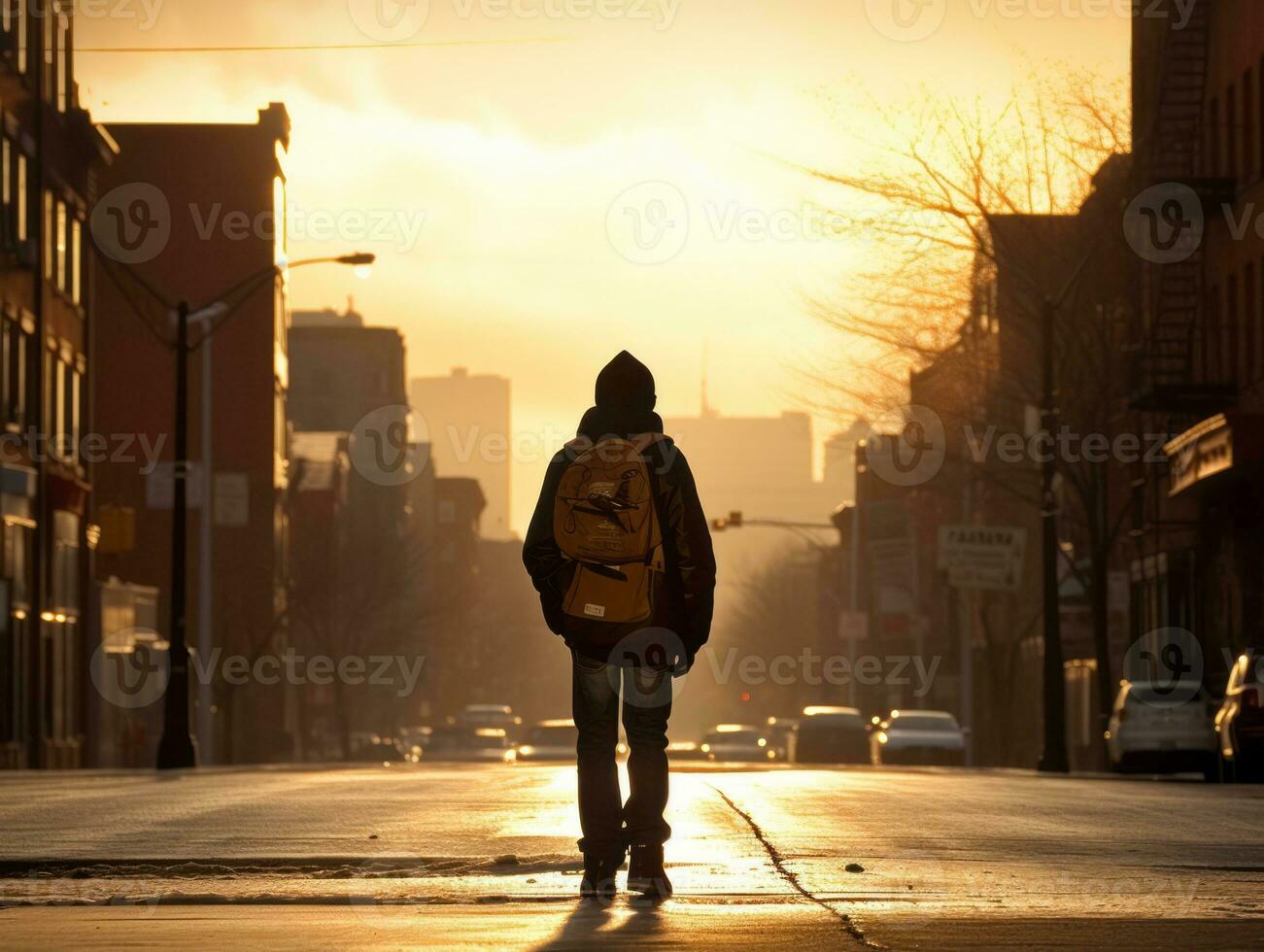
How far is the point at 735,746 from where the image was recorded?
61406mm

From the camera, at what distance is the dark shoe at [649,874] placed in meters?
8.65

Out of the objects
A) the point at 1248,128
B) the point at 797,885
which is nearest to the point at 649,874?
the point at 797,885

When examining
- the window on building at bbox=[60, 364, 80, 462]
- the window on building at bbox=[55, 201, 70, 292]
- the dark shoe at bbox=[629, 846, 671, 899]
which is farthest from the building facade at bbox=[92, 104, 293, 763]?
the dark shoe at bbox=[629, 846, 671, 899]

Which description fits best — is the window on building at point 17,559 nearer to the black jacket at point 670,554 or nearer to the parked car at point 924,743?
the parked car at point 924,743

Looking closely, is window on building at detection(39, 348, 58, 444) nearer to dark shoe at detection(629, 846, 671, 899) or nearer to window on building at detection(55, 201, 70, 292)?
window on building at detection(55, 201, 70, 292)

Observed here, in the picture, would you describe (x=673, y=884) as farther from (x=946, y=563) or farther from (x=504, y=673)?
(x=504, y=673)

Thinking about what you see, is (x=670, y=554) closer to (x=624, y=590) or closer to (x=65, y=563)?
(x=624, y=590)

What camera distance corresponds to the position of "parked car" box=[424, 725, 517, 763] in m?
65.3

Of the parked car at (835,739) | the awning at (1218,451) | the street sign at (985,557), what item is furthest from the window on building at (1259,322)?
the parked car at (835,739)

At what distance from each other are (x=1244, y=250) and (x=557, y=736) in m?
18.4

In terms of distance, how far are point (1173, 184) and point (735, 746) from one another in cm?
2424

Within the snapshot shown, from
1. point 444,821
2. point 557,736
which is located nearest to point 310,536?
point 557,736

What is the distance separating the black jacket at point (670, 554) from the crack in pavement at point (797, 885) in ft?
3.14

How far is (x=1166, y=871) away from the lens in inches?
399
